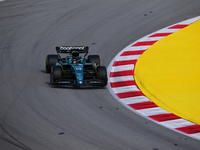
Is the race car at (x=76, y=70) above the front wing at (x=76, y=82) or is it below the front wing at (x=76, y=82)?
above

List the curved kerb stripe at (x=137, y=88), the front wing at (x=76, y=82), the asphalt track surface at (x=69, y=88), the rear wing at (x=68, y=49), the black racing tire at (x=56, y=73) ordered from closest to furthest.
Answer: the asphalt track surface at (x=69, y=88) < the curved kerb stripe at (x=137, y=88) < the front wing at (x=76, y=82) < the black racing tire at (x=56, y=73) < the rear wing at (x=68, y=49)

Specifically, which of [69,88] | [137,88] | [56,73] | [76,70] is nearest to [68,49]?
[76,70]

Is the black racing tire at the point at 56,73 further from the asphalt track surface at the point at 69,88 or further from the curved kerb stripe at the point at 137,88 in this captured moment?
the curved kerb stripe at the point at 137,88

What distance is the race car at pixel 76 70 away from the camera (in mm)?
12133

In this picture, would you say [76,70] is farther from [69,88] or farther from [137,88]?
[137,88]

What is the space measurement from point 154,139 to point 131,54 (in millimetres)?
7371

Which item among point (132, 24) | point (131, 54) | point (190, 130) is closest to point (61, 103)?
point (190, 130)

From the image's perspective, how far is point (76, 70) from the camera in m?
12.4

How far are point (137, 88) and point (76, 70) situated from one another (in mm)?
2102

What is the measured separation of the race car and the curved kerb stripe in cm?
64

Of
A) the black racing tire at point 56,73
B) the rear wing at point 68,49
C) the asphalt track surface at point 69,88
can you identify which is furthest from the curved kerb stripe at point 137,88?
the black racing tire at point 56,73

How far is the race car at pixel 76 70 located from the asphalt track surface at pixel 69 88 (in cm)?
31

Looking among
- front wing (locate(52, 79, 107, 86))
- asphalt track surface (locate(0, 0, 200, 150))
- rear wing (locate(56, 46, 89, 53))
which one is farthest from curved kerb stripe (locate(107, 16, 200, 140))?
rear wing (locate(56, 46, 89, 53))

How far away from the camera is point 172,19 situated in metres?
19.6
